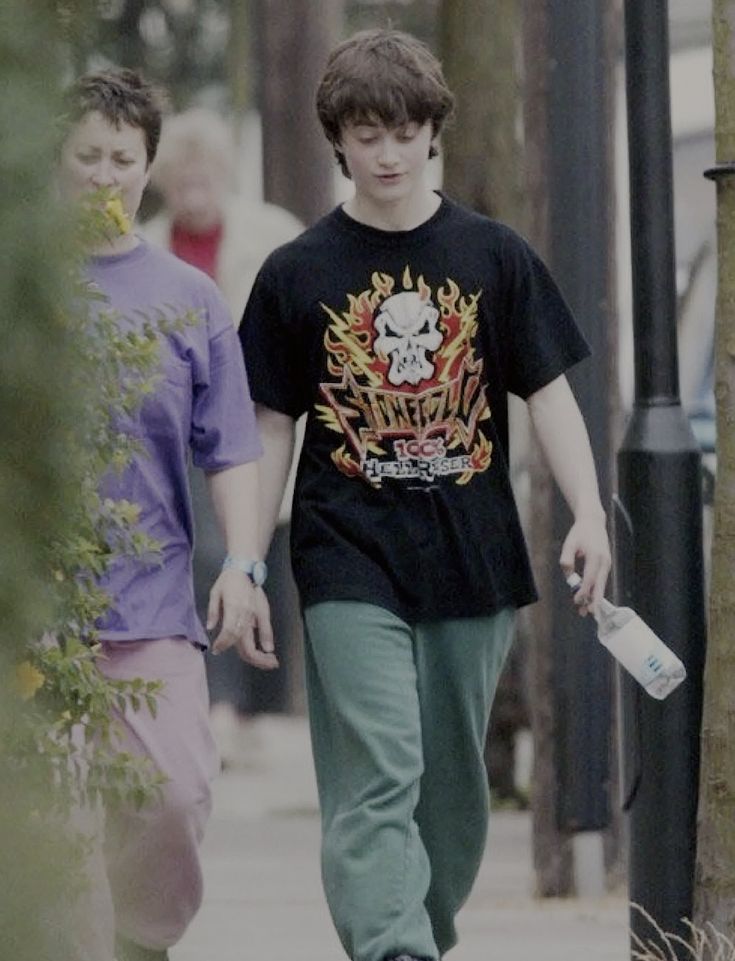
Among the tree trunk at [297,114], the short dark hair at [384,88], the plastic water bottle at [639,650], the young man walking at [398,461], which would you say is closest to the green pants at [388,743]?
the young man walking at [398,461]

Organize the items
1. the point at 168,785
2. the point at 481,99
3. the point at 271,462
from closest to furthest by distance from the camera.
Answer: the point at 168,785 < the point at 271,462 < the point at 481,99

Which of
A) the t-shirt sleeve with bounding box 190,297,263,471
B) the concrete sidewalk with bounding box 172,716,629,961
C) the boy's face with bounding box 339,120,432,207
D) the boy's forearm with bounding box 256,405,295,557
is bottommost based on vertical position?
the concrete sidewalk with bounding box 172,716,629,961

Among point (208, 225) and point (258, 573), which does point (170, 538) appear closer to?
point (258, 573)

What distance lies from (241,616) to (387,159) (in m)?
0.78

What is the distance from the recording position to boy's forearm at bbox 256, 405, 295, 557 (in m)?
4.61

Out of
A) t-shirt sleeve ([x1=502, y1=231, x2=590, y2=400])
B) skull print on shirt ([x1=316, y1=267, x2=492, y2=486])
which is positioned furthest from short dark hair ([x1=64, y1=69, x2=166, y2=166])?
t-shirt sleeve ([x1=502, y1=231, x2=590, y2=400])

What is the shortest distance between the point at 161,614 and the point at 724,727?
3.12ft

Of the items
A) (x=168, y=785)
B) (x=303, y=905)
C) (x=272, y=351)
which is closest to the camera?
(x=168, y=785)

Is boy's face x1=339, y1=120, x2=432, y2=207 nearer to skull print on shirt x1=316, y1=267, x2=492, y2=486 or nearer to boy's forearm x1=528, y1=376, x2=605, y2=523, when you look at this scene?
skull print on shirt x1=316, y1=267, x2=492, y2=486

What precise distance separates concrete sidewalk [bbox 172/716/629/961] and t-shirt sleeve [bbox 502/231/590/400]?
164 centimetres

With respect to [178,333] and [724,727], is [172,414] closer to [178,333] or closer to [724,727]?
[178,333]

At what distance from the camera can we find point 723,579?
4.46 metres

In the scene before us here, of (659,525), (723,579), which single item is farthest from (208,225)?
(723,579)

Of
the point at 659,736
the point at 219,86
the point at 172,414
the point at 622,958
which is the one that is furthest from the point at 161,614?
the point at 219,86
